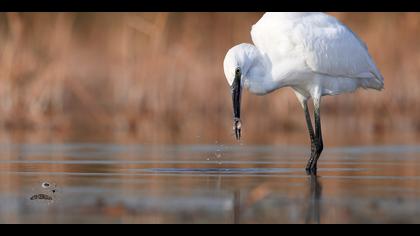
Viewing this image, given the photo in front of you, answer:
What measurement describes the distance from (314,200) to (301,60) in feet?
12.7

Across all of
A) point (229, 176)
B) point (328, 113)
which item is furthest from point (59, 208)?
point (328, 113)

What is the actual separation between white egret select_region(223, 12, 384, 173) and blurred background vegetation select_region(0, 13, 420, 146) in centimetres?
478

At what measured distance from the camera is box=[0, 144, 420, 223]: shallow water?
7824 millimetres

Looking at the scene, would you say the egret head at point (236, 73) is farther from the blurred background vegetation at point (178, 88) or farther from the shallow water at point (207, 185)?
the blurred background vegetation at point (178, 88)

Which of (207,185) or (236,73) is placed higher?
(236,73)

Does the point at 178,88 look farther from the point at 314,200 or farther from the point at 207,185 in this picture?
the point at 314,200

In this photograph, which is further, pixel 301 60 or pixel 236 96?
pixel 301 60

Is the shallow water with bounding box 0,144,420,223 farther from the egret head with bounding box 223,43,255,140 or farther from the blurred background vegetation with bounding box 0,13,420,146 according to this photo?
Result: the blurred background vegetation with bounding box 0,13,420,146

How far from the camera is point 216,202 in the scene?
858 cm

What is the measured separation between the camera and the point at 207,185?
9.92 m

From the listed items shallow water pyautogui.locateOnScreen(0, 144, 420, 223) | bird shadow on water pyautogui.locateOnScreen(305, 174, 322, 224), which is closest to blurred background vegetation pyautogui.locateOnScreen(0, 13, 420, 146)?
shallow water pyautogui.locateOnScreen(0, 144, 420, 223)

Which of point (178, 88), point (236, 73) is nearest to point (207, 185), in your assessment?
point (236, 73)

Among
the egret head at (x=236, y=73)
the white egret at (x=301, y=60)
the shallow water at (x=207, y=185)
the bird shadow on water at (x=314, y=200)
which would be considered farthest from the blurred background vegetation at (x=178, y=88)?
the bird shadow on water at (x=314, y=200)

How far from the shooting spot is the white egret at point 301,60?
1190 cm
